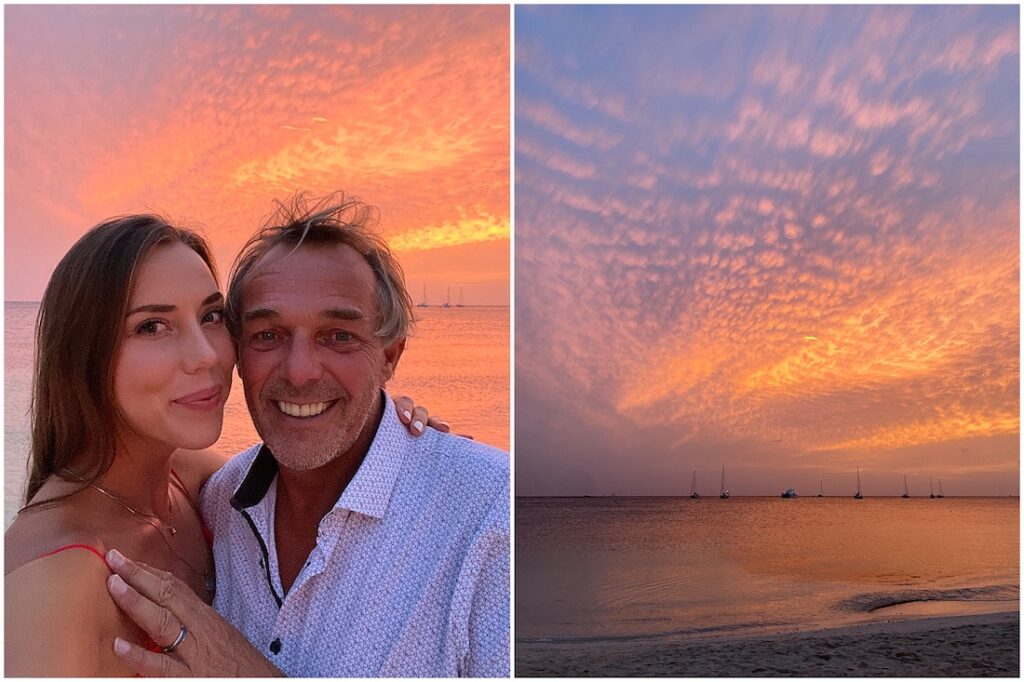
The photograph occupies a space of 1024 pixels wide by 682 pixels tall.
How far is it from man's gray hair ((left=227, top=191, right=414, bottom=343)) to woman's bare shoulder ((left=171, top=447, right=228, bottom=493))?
1.92 ft

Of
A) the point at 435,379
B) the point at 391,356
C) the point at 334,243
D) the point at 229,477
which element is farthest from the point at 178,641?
the point at 435,379

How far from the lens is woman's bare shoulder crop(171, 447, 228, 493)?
275cm

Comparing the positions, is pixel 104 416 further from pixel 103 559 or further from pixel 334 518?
pixel 334 518

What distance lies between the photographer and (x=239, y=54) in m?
3.41

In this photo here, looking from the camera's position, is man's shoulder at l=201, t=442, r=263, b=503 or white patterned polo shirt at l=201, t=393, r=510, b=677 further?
man's shoulder at l=201, t=442, r=263, b=503

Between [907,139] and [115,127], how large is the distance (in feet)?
12.5

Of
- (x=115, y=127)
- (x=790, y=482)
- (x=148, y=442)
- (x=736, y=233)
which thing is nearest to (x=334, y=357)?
(x=148, y=442)

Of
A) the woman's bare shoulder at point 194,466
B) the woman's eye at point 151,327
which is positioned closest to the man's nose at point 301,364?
the woman's eye at point 151,327

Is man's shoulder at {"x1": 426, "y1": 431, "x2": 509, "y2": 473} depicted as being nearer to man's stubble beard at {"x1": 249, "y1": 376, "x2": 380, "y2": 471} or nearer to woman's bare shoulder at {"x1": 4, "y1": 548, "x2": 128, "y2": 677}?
man's stubble beard at {"x1": 249, "y1": 376, "x2": 380, "y2": 471}

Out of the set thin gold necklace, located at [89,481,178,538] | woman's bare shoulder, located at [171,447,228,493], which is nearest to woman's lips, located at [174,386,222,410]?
thin gold necklace, located at [89,481,178,538]

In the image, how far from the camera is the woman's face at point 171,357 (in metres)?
2.26

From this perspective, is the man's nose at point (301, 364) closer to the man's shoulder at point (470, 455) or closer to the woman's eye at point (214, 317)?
the woman's eye at point (214, 317)

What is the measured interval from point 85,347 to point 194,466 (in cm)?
74

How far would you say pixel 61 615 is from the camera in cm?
205
